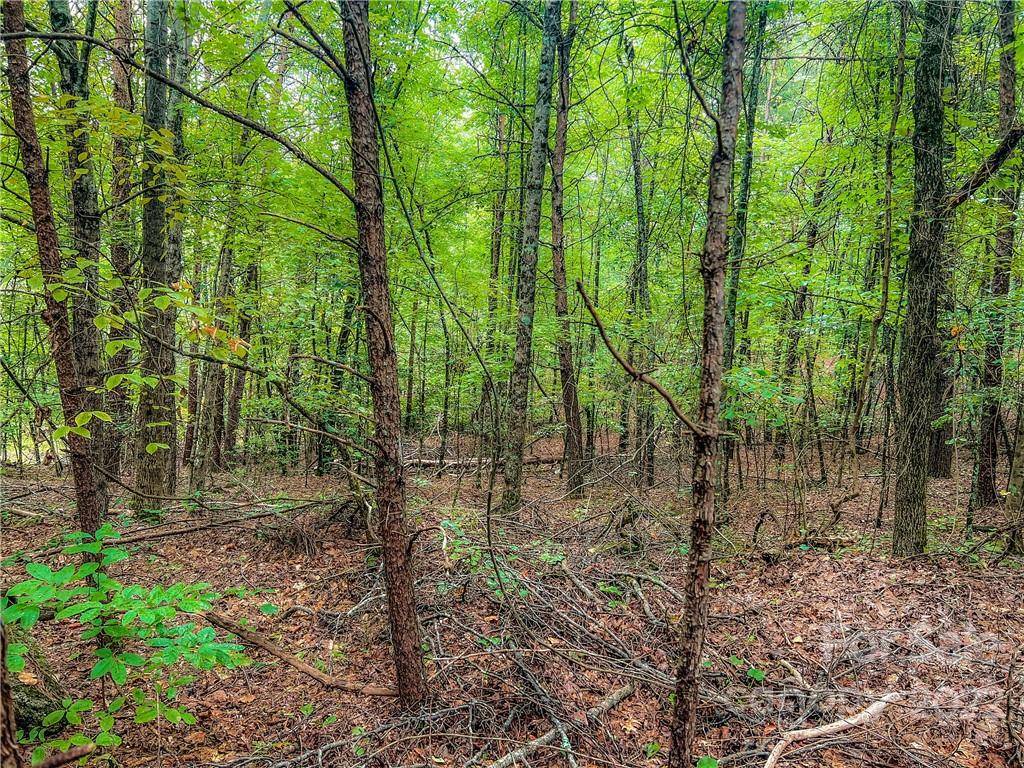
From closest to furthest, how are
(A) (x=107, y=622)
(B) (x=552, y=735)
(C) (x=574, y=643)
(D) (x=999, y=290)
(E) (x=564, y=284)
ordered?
(A) (x=107, y=622) < (B) (x=552, y=735) < (C) (x=574, y=643) < (D) (x=999, y=290) < (E) (x=564, y=284)

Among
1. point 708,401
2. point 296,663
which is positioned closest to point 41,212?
point 296,663

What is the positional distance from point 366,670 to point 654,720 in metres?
2.40

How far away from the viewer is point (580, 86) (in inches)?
423

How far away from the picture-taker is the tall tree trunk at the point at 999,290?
592 cm

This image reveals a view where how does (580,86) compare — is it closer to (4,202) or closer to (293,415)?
(293,415)

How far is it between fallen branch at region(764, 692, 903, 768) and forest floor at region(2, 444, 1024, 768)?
0.05 metres

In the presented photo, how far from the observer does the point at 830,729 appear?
343cm

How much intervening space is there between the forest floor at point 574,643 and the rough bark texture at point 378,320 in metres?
0.90

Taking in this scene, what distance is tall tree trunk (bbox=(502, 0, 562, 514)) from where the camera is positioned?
764cm

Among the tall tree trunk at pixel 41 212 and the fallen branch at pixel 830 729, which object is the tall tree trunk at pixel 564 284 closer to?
the fallen branch at pixel 830 729

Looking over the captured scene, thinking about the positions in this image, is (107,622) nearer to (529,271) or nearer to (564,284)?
(529,271)

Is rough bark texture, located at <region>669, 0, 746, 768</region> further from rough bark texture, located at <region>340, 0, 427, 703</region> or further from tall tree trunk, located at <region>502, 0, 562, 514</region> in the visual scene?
tall tree trunk, located at <region>502, 0, 562, 514</region>

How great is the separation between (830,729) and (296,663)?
416 cm

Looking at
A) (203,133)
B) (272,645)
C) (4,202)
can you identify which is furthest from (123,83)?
(272,645)
